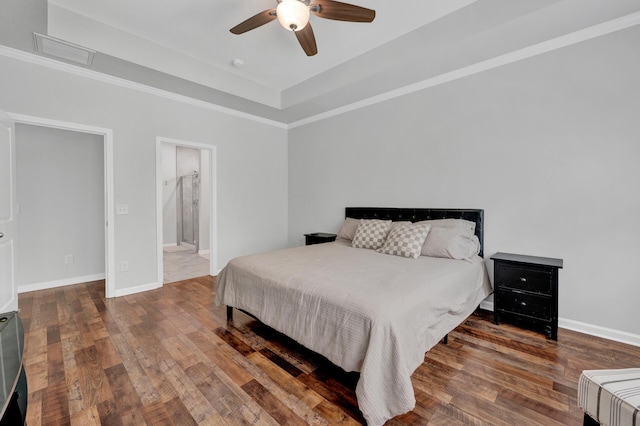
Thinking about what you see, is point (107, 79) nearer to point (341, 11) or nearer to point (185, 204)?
point (341, 11)

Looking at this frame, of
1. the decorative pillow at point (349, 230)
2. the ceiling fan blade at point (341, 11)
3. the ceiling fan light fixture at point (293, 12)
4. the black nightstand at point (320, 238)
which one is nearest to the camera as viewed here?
the ceiling fan light fixture at point (293, 12)

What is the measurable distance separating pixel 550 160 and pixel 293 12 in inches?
105

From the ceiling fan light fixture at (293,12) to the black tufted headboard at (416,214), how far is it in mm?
2452

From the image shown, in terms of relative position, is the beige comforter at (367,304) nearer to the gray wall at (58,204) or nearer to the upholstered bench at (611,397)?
the upholstered bench at (611,397)

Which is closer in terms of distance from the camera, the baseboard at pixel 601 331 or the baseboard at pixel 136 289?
the baseboard at pixel 601 331

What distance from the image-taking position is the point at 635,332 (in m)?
2.34

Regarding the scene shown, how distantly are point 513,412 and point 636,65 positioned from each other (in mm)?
2875

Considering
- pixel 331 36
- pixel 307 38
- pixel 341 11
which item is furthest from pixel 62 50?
pixel 341 11

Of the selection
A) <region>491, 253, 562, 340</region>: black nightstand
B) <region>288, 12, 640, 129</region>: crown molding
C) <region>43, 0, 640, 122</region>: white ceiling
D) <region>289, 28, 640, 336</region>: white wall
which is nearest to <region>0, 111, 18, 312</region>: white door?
<region>43, 0, 640, 122</region>: white ceiling

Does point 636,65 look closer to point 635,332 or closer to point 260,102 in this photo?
point 635,332

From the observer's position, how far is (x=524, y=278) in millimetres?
2549

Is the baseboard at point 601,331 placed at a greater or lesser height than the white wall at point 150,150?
lesser

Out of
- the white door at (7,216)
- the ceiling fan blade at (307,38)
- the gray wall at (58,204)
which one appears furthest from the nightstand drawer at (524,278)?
the gray wall at (58,204)

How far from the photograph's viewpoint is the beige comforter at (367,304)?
58.2 inches
